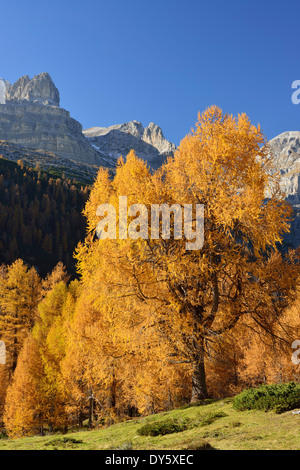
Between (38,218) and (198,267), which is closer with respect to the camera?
(198,267)

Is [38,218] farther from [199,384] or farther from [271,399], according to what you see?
[271,399]

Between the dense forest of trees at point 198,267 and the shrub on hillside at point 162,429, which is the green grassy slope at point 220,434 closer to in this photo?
the shrub on hillside at point 162,429

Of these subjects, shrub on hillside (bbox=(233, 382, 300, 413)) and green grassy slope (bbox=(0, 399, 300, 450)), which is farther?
shrub on hillside (bbox=(233, 382, 300, 413))

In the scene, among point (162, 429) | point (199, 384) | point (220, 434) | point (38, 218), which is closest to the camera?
point (220, 434)

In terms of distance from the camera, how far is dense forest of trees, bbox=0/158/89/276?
5015 inches

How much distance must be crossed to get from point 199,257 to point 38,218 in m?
150

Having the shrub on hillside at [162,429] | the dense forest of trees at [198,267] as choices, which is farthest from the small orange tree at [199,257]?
the shrub on hillside at [162,429]

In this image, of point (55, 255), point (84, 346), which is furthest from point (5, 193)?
point (84, 346)

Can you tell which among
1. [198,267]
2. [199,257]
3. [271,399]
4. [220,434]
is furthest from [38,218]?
[220,434]

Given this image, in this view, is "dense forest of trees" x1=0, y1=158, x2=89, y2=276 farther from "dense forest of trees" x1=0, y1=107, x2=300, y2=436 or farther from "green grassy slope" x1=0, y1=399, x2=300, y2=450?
"green grassy slope" x1=0, y1=399, x2=300, y2=450

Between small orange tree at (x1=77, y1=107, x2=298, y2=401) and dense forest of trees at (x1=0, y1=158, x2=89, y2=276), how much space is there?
11455 centimetres

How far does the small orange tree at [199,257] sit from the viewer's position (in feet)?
35.8

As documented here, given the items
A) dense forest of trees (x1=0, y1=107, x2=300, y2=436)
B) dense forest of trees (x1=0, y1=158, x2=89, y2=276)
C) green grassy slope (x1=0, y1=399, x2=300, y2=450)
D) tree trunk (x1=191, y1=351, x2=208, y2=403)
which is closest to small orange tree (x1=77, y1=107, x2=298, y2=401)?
dense forest of trees (x1=0, y1=107, x2=300, y2=436)

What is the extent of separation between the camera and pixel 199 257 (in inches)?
444
